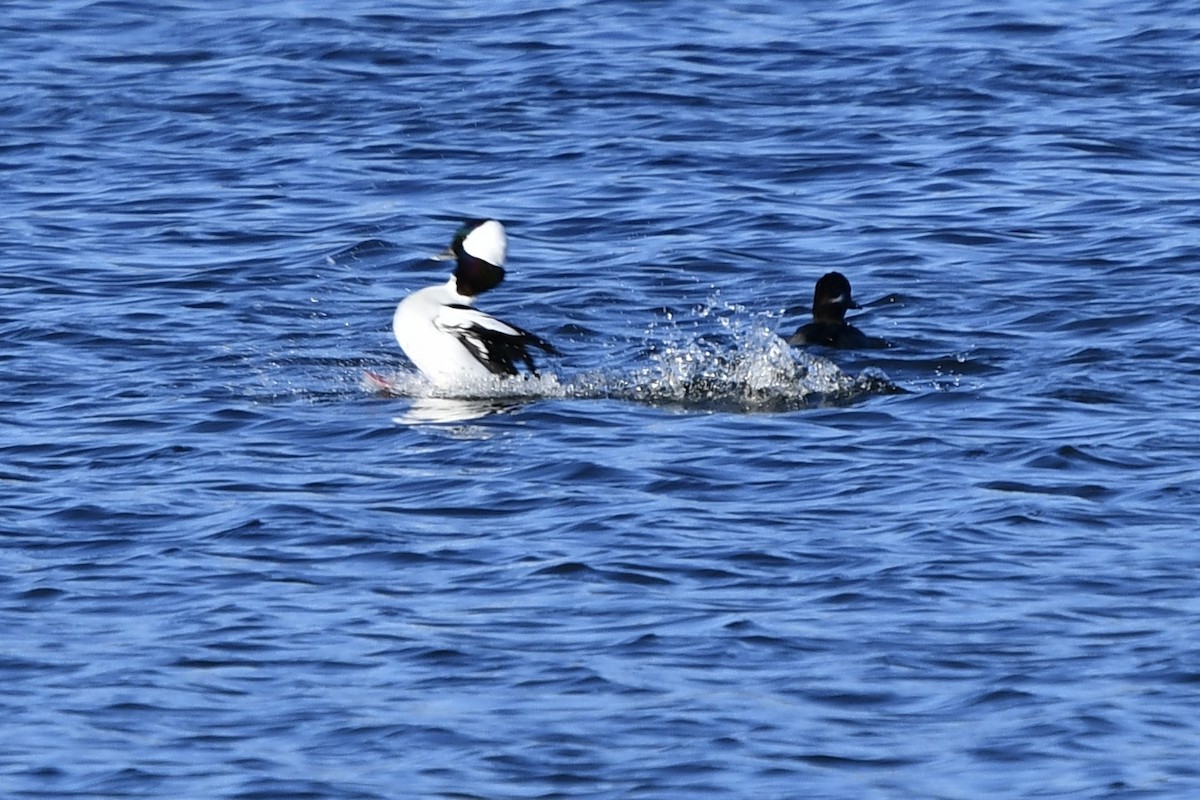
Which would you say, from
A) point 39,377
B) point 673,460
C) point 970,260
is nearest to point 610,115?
point 970,260

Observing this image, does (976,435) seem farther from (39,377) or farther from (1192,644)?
(39,377)

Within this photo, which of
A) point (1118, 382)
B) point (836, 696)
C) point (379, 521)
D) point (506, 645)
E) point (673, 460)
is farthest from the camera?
point (1118, 382)

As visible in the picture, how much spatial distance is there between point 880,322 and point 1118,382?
2.21 meters

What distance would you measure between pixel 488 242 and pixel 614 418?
5.37 feet

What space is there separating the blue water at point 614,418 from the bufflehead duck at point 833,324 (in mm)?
164

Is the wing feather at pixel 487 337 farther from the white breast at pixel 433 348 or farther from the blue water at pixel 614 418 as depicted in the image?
the blue water at pixel 614 418

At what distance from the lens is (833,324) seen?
41.8ft

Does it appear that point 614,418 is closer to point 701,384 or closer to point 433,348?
point 701,384

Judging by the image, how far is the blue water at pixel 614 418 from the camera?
7031 mm

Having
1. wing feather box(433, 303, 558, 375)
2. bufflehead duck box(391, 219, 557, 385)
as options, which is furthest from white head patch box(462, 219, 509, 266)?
wing feather box(433, 303, 558, 375)

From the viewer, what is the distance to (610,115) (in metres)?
19.1

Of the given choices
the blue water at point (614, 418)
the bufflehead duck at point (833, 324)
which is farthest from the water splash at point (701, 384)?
the bufflehead duck at point (833, 324)

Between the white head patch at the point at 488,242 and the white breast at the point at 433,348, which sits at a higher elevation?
the white head patch at the point at 488,242

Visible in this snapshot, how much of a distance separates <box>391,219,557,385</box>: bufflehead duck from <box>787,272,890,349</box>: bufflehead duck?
1.65 meters
